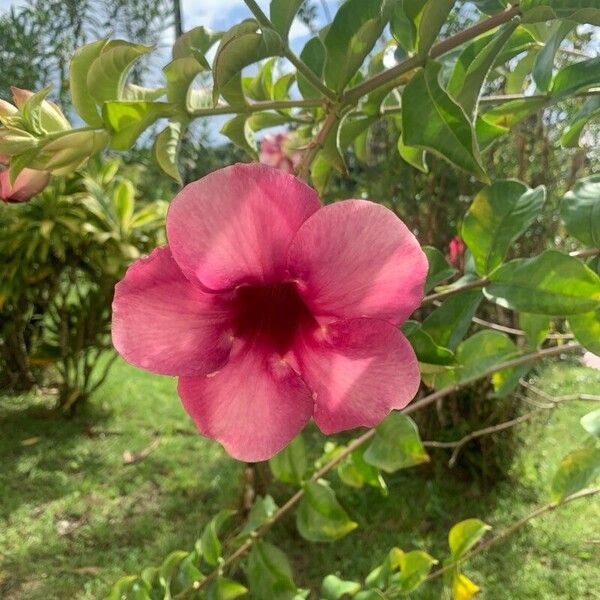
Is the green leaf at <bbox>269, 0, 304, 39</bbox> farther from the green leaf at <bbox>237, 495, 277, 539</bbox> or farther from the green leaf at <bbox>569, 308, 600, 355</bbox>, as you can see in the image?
the green leaf at <bbox>237, 495, 277, 539</bbox>

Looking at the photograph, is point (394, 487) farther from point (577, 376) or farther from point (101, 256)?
point (101, 256)

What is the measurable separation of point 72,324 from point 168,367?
3.27m

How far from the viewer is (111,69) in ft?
1.55

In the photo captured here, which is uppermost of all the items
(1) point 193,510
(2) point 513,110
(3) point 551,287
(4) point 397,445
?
(2) point 513,110

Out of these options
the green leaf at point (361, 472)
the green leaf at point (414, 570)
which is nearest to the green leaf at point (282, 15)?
the green leaf at point (361, 472)

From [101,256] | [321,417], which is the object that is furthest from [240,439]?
[101,256]

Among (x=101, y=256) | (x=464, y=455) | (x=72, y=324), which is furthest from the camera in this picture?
(x=72, y=324)

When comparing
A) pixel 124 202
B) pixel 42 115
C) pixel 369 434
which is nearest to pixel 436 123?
pixel 42 115

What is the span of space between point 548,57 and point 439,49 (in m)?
0.18

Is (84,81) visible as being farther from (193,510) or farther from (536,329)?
(193,510)

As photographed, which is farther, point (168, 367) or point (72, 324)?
point (72, 324)

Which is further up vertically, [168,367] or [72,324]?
[168,367]

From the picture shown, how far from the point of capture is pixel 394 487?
101 inches

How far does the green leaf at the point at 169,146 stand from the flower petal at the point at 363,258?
217 mm
